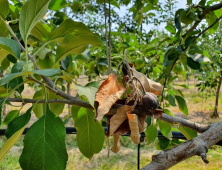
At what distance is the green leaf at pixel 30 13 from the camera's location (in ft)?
1.20

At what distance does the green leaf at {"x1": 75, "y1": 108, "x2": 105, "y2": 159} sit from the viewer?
0.48 meters

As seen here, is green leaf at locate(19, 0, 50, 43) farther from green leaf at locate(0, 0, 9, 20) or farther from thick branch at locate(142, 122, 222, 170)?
thick branch at locate(142, 122, 222, 170)

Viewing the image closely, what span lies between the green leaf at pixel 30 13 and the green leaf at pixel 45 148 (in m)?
0.19

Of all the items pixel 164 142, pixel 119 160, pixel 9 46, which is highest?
pixel 9 46

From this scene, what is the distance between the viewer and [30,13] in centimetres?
37

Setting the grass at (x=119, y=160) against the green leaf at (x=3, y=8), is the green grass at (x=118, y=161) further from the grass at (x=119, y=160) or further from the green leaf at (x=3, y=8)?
the green leaf at (x=3, y=8)

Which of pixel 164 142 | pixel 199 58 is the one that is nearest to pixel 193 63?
pixel 199 58

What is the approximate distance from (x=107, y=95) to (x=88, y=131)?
0.22 m

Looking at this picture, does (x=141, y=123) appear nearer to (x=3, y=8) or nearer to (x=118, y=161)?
(x=3, y=8)

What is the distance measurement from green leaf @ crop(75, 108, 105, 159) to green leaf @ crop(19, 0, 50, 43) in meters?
0.22

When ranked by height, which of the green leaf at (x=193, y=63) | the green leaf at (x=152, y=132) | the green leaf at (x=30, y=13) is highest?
the green leaf at (x=30, y=13)

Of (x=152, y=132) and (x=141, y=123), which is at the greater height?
(x=141, y=123)

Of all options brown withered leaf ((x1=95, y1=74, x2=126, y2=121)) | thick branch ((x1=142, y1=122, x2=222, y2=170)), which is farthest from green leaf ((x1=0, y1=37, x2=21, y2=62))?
thick branch ((x1=142, y1=122, x2=222, y2=170))

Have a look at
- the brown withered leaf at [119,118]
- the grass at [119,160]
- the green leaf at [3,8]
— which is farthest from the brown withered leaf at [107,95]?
the grass at [119,160]
